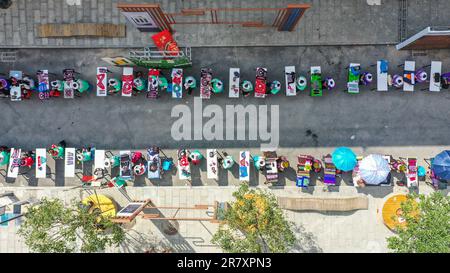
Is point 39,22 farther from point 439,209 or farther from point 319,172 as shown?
point 439,209

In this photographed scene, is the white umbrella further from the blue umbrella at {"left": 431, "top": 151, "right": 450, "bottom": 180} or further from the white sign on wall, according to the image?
the white sign on wall

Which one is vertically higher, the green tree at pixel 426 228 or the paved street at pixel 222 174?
the paved street at pixel 222 174

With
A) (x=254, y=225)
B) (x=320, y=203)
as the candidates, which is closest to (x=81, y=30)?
(x=254, y=225)

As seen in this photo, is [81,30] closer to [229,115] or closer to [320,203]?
[229,115]

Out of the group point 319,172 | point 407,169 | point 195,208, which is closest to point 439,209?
point 407,169

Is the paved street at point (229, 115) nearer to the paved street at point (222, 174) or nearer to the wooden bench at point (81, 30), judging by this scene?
the paved street at point (222, 174)

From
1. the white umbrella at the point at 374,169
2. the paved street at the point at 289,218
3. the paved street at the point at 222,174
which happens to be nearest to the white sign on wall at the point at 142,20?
the paved street at the point at 222,174

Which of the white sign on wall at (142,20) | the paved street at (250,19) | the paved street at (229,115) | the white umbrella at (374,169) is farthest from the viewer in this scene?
the paved street at (229,115)
